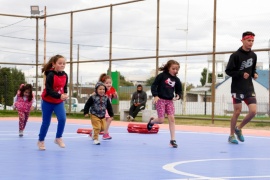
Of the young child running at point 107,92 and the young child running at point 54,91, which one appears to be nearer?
the young child running at point 54,91

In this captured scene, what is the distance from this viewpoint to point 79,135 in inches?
522

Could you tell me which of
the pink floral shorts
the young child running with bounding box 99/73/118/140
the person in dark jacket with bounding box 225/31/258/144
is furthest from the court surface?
the person in dark jacket with bounding box 225/31/258/144

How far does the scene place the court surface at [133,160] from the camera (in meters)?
6.62

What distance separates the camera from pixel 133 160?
26.9 ft

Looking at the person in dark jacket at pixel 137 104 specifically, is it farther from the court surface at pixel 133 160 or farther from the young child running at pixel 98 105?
the young child running at pixel 98 105

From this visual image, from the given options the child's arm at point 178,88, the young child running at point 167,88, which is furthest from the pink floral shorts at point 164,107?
the child's arm at point 178,88

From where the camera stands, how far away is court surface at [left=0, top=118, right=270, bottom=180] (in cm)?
662


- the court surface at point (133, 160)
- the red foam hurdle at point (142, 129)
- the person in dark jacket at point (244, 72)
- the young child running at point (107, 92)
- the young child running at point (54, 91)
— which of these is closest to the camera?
the court surface at point (133, 160)

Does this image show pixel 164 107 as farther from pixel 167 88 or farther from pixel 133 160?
pixel 133 160

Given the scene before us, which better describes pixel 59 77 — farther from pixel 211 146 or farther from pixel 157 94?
pixel 211 146

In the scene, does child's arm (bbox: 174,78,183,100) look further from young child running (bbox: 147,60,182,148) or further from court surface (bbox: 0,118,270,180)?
court surface (bbox: 0,118,270,180)

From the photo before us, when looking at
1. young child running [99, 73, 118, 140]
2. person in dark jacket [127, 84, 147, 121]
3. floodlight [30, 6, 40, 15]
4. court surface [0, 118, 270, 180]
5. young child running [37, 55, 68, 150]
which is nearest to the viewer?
court surface [0, 118, 270, 180]

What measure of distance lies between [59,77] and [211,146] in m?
3.10

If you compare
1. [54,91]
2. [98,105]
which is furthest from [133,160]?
[98,105]
